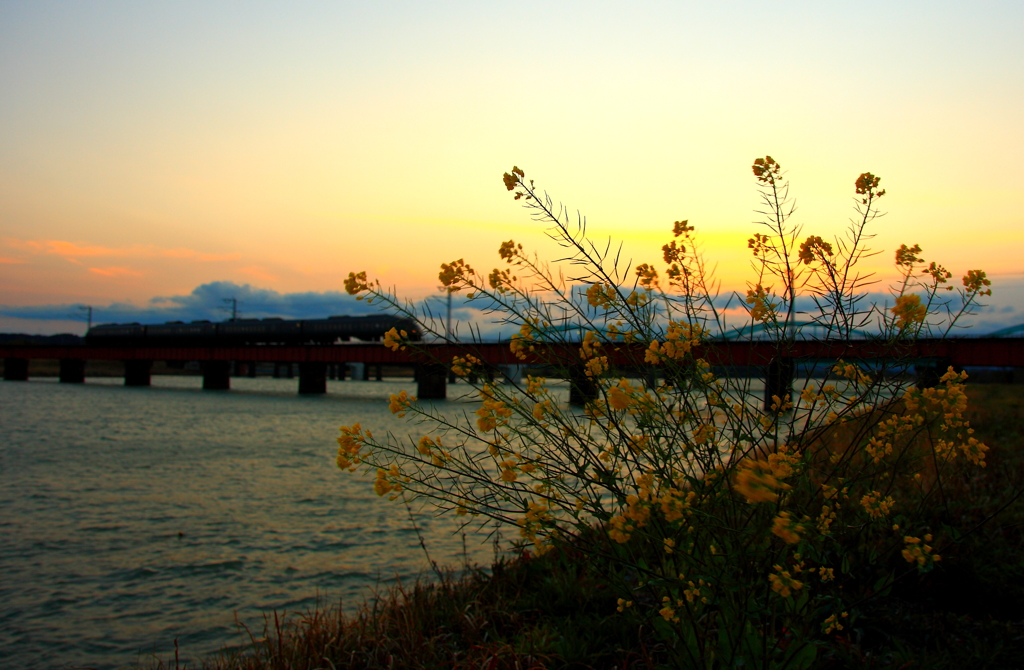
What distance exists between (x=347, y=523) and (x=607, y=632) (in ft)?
28.3


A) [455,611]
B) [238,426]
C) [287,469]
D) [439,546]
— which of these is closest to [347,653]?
[455,611]

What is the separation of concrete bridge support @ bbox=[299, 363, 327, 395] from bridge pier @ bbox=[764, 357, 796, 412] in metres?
72.9

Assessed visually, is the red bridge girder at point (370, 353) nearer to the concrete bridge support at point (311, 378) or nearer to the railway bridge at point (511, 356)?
the railway bridge at point (511, 356)

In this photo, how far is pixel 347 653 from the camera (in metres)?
4.94

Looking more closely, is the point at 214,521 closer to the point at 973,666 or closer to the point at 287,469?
the point at 287,469

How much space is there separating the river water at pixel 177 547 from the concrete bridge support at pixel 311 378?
168 feet

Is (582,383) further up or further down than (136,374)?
further up

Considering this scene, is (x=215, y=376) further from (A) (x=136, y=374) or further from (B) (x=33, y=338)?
(B) (x=33, y=338)

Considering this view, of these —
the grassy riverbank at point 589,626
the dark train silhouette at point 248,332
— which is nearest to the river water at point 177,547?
the grassy riverbank at point 589,626

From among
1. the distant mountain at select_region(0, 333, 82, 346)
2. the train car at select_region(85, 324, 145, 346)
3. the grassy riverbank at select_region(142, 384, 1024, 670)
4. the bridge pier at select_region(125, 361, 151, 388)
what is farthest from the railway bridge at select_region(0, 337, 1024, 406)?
the distant mountain at select_region(0, 333, 82, 346)


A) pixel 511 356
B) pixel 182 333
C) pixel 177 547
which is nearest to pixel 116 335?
pixel 182 333

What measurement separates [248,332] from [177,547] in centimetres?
6593

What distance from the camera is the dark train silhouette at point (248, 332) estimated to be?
208 ft

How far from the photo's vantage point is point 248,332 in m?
71.9
